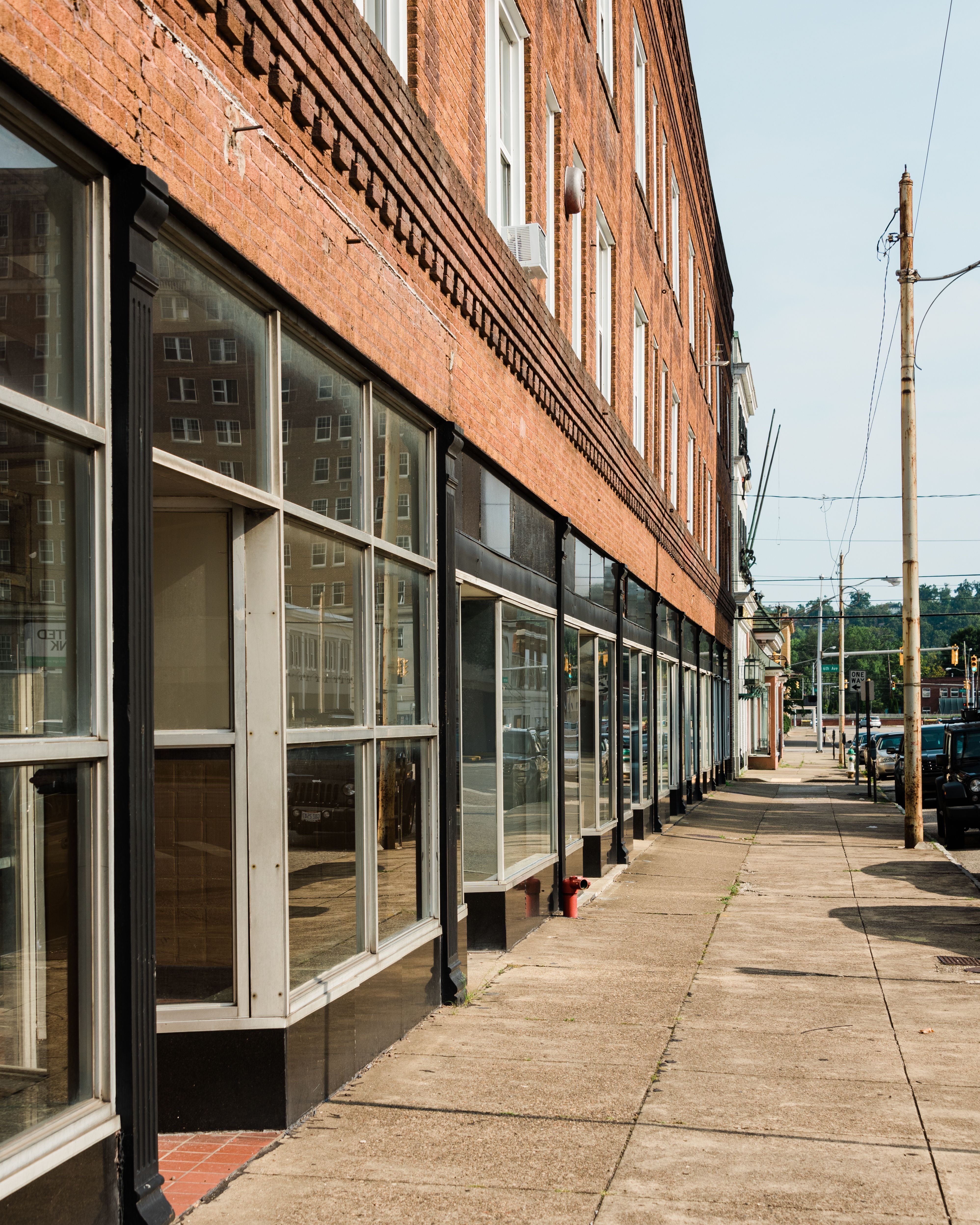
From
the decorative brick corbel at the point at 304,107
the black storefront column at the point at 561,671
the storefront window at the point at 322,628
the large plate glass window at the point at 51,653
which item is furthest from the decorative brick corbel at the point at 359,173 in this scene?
the black storefront column at the point at 561,671

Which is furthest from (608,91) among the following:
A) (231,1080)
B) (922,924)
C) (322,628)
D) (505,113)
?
(231,1080)

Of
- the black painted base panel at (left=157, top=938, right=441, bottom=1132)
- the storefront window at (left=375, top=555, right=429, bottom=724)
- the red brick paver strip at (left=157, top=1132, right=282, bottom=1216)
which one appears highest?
the storefront window at (left=375, top=555, right=429, bottom=724)

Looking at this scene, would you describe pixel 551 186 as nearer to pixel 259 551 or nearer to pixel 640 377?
pixel 640 377

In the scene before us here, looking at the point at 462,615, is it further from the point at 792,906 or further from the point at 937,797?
the point at 937,797

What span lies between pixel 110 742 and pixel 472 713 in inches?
247

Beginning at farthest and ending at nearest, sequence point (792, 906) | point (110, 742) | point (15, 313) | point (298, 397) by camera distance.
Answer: point (792, 906), point (298, 397), point (110, 742), point (15, 313)

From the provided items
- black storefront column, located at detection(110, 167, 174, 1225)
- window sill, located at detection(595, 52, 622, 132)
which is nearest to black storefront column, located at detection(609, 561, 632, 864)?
window sill, located at detection(595, 52, 622, 132)

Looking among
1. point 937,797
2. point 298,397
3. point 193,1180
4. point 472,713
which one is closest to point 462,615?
point 472,713

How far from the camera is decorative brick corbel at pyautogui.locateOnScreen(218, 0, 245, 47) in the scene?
573cm

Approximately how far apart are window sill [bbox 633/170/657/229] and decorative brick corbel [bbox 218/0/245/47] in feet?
47.3

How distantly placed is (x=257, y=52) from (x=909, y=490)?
691 inches

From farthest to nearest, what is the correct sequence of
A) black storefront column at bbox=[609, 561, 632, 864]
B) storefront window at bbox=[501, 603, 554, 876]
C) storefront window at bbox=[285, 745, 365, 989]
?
black storefront column at bbox=[609, 561, 632, 864]
storefront window at bbox=[501, 603, 554, 876]
storefront window at bbox=[285, 745, 365, 989]

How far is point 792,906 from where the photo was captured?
45.3ft

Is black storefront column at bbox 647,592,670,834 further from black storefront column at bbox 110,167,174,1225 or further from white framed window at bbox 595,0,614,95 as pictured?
black storefront column at bbox 110,167,174,1225
